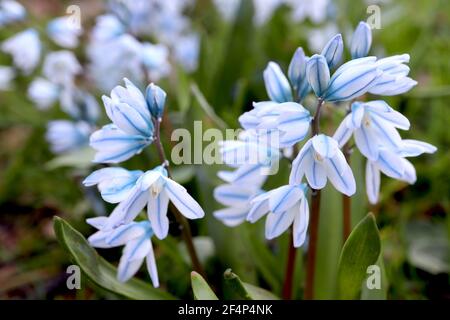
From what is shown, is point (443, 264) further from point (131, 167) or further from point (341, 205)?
point (131, 167)

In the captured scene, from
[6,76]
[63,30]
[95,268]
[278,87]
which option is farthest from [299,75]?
[6,76]

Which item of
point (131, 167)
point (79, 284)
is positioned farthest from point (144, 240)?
point (131, 167)

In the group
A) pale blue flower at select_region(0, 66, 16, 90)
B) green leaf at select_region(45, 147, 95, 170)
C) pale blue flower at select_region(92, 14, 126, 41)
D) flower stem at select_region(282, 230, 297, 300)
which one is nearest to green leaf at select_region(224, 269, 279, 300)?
flower stem at select_region(282, 230, 297, 300)

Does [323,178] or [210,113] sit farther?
[210,113]

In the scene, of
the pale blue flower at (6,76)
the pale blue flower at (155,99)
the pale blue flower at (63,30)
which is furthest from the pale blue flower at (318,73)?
the pale blue flower at (6,76)

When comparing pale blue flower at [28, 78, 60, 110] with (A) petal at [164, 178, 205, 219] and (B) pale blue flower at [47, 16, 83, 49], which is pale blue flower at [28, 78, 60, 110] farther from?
(A) petal at [164, 178, 205, 219]

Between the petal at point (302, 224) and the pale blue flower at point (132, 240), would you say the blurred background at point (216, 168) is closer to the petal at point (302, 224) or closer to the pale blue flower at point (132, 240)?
the pale blue flower at point (132, 240)

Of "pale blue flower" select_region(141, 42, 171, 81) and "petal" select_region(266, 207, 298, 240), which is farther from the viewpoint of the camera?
"pale blue flower" select_region(141, 42, 171, 81)
